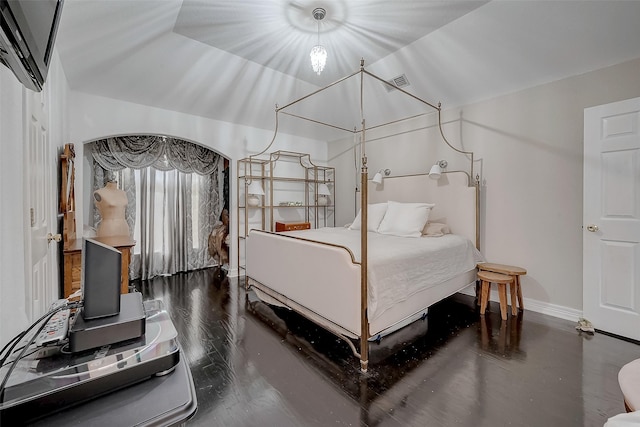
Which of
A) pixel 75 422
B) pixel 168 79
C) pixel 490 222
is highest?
pixel 168 79

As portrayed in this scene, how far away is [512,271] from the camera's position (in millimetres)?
2818

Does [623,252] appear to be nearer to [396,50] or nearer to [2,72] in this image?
[396,50]

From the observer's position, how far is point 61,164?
94.1 inches

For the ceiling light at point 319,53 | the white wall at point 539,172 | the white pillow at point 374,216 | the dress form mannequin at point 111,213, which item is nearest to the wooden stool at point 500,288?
the white wall at point 539,172

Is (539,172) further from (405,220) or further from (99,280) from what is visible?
(99,280)

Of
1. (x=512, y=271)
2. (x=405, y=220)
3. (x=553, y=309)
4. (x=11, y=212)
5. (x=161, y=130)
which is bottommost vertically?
(x=553, y=309)

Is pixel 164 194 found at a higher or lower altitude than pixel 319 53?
lower

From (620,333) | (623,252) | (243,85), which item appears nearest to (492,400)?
(620,333)

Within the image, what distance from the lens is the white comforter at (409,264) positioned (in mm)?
2064

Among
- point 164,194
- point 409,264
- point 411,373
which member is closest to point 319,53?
point 409,264

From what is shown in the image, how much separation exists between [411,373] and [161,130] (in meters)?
4.00

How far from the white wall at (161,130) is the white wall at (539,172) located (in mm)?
2936

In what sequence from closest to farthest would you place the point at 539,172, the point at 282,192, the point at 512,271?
the point at 512,271, the point at 539,172, the point at 282,192

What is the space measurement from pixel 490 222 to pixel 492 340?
1476 mm
